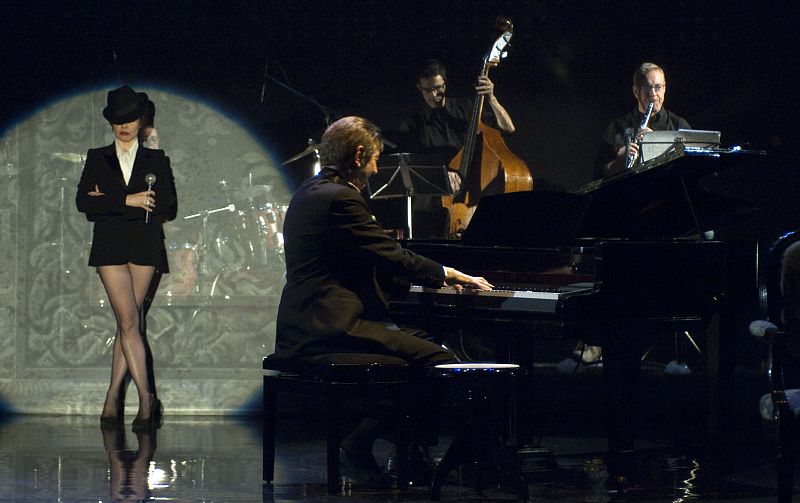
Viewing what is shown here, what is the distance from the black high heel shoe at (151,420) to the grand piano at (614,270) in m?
1.76

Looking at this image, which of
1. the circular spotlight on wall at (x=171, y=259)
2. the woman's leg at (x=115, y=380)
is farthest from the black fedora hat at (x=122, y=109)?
the woman's leg at (x=115, y=380)

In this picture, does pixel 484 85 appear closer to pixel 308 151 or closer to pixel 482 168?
pixel 482 168

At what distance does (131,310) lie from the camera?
665cm

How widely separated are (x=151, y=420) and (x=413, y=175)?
1.92 meters

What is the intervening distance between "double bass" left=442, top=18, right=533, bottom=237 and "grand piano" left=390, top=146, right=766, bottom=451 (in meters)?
0.88

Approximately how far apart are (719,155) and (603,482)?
1388 millimetres

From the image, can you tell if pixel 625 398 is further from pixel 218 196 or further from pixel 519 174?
pixel 218 196

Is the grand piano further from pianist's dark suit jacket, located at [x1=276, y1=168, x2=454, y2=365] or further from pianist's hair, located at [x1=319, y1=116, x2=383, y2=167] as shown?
pianist's hair, located at [x1=319, y1=116, x2=383, y2=167]

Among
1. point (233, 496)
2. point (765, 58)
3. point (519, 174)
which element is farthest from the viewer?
point (765, 58)

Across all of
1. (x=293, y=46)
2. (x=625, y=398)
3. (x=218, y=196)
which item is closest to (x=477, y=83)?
(x=293, y=46)

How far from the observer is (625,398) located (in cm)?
504

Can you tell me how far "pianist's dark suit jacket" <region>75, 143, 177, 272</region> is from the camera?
21.9 ft

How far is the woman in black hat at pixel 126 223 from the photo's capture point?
666 centimetres

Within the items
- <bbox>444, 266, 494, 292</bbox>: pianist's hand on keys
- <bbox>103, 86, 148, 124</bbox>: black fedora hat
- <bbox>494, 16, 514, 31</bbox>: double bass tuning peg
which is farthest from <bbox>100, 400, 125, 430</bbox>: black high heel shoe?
<bbox>494, 16, 514, 31</bbox>: double bass tuning peg
